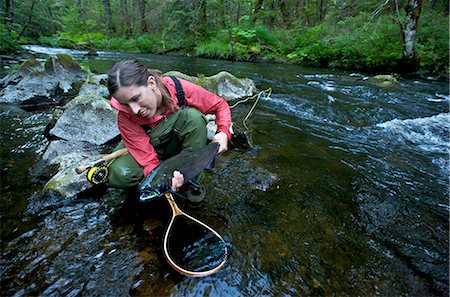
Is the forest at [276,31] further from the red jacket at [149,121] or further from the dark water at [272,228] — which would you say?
the red jacket at [149,121]

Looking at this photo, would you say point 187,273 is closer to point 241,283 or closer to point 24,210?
point 241,283

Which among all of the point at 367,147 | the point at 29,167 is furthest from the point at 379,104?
the point at 29,167

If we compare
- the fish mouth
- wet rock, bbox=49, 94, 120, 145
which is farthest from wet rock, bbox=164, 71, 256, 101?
the fish mouth

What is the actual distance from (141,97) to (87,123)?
8.26 ft

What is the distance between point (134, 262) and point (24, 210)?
52.0 inches

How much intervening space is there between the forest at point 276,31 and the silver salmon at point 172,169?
33.5ft

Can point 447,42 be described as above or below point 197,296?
above

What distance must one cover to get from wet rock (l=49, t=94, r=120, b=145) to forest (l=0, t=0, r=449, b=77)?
9.83 m

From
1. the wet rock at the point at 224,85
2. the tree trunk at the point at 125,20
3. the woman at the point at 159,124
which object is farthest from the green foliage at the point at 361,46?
the tree trunk at the point at 125,20

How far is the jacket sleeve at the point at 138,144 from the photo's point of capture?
7.23 ft

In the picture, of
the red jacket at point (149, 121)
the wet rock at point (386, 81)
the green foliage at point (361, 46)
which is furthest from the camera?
the green foliage at point (361, 46)

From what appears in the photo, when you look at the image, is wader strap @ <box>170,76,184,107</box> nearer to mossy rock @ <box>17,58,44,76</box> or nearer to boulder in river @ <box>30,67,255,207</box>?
boulder in river @ <box>30,67,255,207</box>

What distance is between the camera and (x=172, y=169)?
1.94 meters

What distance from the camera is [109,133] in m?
3.97
